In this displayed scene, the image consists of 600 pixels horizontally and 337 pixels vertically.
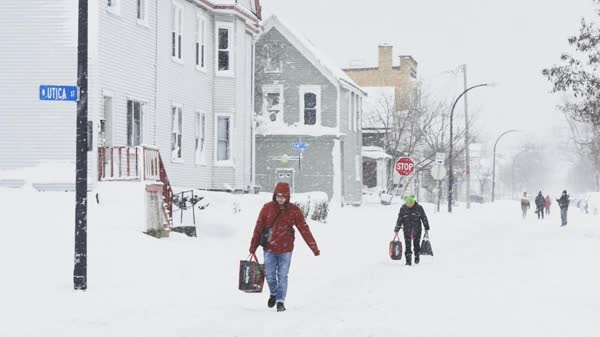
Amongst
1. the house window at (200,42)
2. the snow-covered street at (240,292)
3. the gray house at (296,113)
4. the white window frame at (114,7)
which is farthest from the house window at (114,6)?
the gray house at (296,113)

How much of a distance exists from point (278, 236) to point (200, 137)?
19.2 meters

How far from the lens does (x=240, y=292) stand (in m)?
14.2

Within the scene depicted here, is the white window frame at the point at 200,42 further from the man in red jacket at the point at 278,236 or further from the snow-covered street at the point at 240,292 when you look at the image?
the man in red jacket at the point at 278,236

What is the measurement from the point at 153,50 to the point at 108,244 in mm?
10615

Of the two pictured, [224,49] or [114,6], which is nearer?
[114,6]

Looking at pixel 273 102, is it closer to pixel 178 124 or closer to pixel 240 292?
pixel 178 124

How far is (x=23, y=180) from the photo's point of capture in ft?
74.1

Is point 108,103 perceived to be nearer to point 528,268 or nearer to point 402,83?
point 528,268

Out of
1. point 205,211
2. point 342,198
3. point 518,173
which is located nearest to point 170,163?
point 205,211

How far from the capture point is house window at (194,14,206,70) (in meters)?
30.5

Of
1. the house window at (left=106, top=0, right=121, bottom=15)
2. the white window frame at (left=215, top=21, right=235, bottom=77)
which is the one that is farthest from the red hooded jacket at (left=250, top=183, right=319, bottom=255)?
the white window frame at (left=215, top=21, right=235, bottom=77)

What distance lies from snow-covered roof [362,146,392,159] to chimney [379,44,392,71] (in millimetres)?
17076

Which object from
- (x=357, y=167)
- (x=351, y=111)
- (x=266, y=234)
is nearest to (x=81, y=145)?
(x=266, y=234)

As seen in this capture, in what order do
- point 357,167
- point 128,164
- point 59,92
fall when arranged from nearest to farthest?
1. point 59,92
2. point 128,164
3. point 357,167
